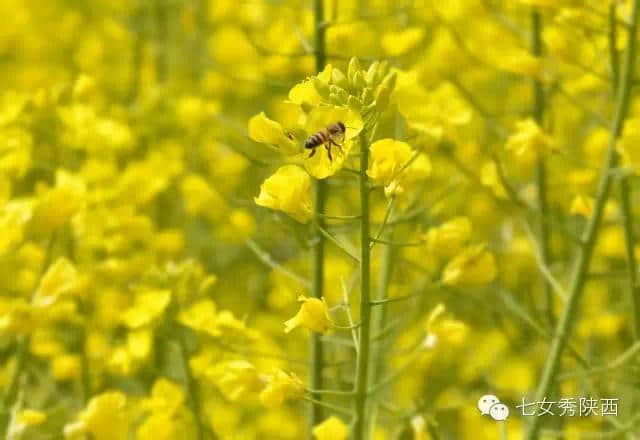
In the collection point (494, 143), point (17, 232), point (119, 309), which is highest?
point (494, 143)

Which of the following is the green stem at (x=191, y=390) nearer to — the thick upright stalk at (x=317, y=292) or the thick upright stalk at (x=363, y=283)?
the thick upright stalk at (x=317, y=292)

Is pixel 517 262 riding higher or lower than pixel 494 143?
lower

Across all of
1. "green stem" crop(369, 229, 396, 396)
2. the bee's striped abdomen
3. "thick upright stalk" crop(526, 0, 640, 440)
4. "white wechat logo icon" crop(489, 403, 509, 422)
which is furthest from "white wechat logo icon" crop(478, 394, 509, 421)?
the bee's striped abdomen

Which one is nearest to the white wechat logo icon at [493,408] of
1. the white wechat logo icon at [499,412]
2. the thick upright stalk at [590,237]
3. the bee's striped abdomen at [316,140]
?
the white wechat logo icon at [499,412]

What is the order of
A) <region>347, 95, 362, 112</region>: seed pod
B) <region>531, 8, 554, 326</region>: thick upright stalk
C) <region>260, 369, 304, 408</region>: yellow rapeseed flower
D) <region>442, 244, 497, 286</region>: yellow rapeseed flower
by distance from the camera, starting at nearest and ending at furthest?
<region>347, 95, 362, 112</region>: seed pod < <region>260, 369, 304, 408</region>: yellow rapeseed flower < <region>442, 244, 497, 286</region>: yellow rapeseed flower < <region>531, 8, 554, 326</region>: thick upright stalk

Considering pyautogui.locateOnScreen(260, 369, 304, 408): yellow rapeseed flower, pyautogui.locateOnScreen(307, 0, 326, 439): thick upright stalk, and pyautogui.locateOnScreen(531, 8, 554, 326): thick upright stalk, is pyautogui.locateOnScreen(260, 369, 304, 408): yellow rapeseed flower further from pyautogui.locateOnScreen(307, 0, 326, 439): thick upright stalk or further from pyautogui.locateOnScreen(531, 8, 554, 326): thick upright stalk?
pyautogui.locateOnScreen(531, 8, 554, 326): thick upright stalk

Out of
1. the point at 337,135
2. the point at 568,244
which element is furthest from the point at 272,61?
the point at 337,135

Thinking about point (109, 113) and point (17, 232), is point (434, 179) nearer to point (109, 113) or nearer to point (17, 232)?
point (109, 113)
